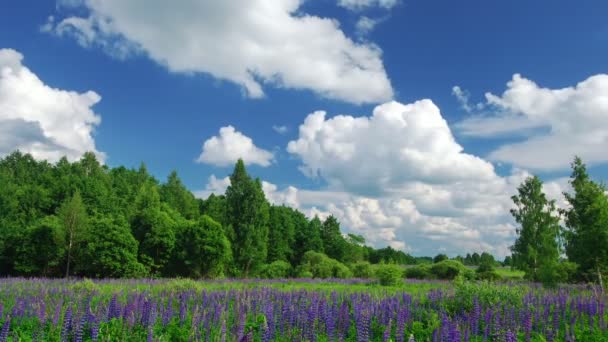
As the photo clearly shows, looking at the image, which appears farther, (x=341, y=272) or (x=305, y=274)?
(x=341, y=272)

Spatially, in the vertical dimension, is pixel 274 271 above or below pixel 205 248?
below

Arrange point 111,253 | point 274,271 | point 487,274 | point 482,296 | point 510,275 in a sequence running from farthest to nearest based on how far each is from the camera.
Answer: point 510,275
point 274,271
point 487,274
point 111,253
point 482,296

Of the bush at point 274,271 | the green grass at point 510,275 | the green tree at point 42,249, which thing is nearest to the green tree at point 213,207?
the bush at point 274,271

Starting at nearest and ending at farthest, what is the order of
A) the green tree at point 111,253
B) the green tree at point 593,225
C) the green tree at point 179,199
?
the green tree at point 593,225 → the green tree at point 111,253 → the green tree at point 179,199

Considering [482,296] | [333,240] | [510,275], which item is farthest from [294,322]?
[333,240]

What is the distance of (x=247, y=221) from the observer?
1827 inches

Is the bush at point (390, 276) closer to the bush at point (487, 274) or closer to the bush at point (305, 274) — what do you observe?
the bush at point (487, 274)

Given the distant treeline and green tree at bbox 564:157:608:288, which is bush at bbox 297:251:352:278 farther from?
green tree at bbox 564:157:608:288

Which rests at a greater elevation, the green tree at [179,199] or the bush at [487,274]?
the green tree at [179,199]

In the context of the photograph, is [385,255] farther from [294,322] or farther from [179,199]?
[294,322]

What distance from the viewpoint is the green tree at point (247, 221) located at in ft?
151

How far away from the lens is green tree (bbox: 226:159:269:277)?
46.0 metres

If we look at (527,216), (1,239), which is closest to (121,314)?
(527,216)

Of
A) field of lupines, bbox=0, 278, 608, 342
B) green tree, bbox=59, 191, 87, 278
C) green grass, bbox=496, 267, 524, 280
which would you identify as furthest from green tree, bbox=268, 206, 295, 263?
field of lupines, bbox=0, 278, 608, 342
